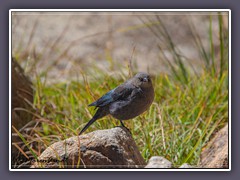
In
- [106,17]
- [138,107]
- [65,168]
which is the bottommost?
[65,168]

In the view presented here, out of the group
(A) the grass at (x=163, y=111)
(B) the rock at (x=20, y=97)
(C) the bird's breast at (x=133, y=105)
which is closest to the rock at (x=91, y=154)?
(C) the bird's breast at (x=133, y=105)

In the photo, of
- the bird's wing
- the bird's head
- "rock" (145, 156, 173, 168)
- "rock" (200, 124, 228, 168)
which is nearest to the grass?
"rock" (200, 124, 228, 168)

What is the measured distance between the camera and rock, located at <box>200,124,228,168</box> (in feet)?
19.2

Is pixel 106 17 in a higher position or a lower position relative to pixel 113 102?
higher

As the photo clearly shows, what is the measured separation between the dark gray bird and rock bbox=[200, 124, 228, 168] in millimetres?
881

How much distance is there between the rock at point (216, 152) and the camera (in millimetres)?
5867

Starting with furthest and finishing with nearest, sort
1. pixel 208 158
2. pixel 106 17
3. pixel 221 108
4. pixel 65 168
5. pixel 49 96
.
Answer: pixel 106 17
pixel 49 96
pixel 221 108
pixel 208 158
pixel 65 168

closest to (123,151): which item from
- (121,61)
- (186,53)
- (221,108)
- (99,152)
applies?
(99,152)

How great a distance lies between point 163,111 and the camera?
6.94 meters

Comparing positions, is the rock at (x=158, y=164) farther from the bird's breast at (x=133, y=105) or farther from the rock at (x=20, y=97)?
the rock at (x=20, y=97)

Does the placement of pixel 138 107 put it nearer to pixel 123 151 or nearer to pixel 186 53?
pixel 123 151

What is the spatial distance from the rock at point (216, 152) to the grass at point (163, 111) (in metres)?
0.08

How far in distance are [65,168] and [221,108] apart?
2382 millimetres

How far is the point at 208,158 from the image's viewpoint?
20.9 ft
